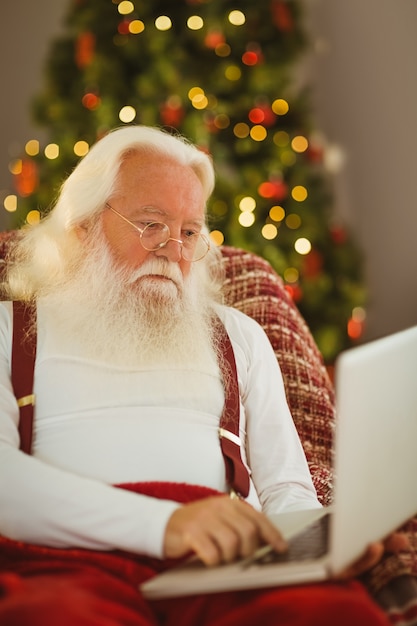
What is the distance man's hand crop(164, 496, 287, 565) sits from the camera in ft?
3.90

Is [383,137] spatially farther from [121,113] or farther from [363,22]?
[121,113]

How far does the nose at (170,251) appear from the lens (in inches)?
70.3

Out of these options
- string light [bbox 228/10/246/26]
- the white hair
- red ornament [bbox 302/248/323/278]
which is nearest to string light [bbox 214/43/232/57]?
string light [bbox 228/10/246/26]

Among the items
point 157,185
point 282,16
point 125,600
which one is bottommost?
point 125,600

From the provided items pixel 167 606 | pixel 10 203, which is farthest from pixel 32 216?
pixel 167 606

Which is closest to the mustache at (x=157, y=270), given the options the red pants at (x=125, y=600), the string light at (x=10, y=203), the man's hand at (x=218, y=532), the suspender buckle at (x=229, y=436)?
the suspender buckle at (x=229, y=436)

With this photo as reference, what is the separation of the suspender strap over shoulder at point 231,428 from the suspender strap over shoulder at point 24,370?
15.4 inches

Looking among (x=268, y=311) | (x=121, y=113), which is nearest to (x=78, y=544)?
Answer: (x=268, y=311)

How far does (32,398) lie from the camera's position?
1.57m

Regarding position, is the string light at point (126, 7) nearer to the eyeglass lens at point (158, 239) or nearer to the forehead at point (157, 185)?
the forehead at point (157, 185)

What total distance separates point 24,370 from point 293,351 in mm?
817

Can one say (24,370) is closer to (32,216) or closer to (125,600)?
(125,600)

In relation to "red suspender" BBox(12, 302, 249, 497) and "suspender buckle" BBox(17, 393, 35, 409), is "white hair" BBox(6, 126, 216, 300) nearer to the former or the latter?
"red suspender" BBox(12, 302, 249, 497)

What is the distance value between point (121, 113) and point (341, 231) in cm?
130
